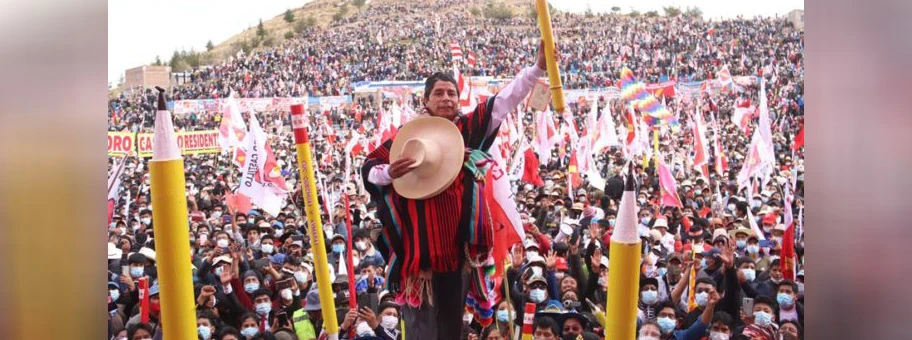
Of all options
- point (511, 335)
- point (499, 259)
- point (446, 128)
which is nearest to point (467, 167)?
point (446, 128)

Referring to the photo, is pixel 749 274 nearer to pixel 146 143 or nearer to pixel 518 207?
pixel 518 207

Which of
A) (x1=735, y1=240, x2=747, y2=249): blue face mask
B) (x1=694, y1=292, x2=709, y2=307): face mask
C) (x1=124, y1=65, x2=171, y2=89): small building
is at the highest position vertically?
(x1=124, y1=65, x2=171, y2=89): small building

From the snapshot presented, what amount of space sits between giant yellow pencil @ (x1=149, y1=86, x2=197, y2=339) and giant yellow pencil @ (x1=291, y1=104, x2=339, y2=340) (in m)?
2.25

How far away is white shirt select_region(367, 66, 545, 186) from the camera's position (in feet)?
14.1

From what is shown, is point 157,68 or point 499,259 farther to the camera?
point 157,68

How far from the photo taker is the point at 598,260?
5023 mm

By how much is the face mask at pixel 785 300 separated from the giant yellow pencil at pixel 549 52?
1.69 m

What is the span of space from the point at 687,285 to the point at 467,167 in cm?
Result: 155

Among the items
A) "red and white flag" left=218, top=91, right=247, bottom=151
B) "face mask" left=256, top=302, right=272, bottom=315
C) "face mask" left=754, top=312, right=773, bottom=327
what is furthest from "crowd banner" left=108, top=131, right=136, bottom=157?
"face mask" left=754, top=312, right=773, bottom=327

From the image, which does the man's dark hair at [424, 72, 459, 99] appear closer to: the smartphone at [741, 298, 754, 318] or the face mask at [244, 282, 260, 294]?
the face mask at [244, 282, 260, 294]

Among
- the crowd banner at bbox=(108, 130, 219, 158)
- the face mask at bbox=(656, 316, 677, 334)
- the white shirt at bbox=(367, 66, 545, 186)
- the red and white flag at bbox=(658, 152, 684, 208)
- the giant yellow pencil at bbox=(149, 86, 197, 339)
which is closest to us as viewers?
the giant yellow pencil at bbox=(149, 86, 197, 339)

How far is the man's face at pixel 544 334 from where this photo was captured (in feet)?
15.8

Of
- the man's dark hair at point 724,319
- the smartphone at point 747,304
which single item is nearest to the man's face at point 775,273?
the smartphone at point 747,304
